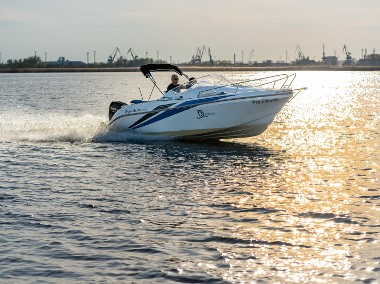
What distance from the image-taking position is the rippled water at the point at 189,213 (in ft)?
36.3

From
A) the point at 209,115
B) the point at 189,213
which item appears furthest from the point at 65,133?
the point at 189,213

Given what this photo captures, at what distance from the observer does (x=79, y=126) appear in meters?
32.7

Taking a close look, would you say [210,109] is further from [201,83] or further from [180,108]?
[201,83]

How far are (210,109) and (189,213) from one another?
11.3 metres

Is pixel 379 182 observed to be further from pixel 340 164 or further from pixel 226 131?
pixel 226 131

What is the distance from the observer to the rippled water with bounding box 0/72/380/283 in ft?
36.3

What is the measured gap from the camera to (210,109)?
2573 centimetres

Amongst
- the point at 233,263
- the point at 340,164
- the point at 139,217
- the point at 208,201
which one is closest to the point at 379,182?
the point at 340,164

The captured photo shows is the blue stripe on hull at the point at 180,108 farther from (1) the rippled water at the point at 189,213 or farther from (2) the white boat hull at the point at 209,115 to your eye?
(1) the rippled water at the point at 189,213

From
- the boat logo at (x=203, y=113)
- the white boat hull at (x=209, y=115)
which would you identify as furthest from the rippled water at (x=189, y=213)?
the boat logo at (x=203, y=113)

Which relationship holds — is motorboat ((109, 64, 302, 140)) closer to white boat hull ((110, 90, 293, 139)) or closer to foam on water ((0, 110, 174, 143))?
white boat hull ((110, 90, 293, 139))

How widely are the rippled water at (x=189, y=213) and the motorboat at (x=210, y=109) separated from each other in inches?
27.2

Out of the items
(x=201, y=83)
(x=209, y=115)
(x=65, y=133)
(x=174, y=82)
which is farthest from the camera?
(x=65, y=133)

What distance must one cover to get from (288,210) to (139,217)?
3.09 m
